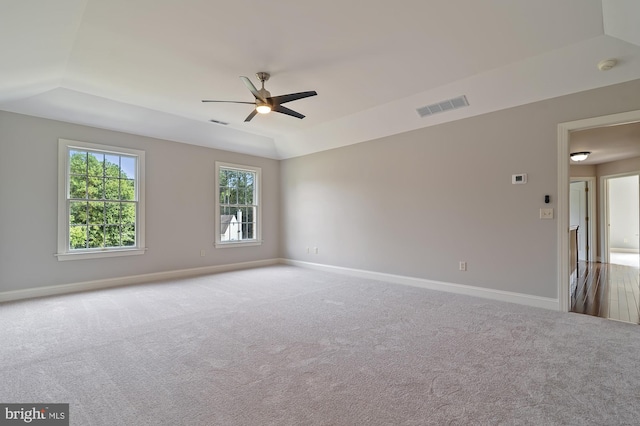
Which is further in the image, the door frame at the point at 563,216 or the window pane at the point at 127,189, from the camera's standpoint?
the window pane at the point at 127,189

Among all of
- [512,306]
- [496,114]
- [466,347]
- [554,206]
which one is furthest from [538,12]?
[512,306]

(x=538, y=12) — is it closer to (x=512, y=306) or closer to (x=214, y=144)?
(x=512, y=306)

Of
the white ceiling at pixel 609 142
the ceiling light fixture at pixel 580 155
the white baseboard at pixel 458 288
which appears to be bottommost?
the white baseboard at pixel 458 288

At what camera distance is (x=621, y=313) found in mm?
3391

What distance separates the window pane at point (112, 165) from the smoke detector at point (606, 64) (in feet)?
21.8

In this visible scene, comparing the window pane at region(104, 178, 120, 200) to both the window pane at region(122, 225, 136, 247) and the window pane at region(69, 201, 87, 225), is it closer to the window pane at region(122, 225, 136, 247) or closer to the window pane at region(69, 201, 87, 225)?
the window pane at region(69, 201, 87, 225)

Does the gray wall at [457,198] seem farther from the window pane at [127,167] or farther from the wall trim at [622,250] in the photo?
the wall trim at [622,250]

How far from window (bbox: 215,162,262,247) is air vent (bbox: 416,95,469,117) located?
3.87 m

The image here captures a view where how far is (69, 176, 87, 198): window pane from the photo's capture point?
450cm

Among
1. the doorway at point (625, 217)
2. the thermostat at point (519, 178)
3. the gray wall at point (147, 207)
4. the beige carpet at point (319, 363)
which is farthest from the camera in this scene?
the doorway at point (625, 217)

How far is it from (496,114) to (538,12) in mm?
1631

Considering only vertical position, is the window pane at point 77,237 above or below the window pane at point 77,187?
below

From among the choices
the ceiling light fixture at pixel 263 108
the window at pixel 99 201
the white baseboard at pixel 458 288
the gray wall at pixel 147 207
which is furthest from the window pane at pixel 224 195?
the ceiling light fixture at pixel 263 108

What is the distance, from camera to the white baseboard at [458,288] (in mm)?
3623
